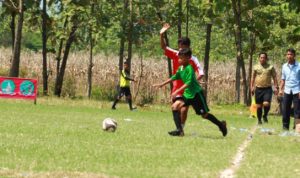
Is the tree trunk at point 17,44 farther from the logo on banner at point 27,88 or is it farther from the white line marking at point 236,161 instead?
the white line marking at point 236,161

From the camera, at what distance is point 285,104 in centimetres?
1594

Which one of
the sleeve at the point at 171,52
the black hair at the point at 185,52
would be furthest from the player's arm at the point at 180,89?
the sleeve at the point at 171,52

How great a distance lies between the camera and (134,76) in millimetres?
39875

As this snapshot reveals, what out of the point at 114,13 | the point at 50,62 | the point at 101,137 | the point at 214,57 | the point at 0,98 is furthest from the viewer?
the point at 214,57

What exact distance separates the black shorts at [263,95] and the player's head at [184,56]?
5.69 m

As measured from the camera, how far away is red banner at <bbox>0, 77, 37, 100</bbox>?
25141mm

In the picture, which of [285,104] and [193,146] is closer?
[193,146]

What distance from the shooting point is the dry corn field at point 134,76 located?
36.3m

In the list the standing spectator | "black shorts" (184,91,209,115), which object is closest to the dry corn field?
the standing spectator

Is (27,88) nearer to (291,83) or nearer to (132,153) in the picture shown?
(291,83)

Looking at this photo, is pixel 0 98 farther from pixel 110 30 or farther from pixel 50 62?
pixel 50 62

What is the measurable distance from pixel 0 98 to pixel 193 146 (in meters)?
16.4

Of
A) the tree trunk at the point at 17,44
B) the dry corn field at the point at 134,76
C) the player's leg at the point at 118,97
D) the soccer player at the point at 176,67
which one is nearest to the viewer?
the soccer player at the point at 176,67

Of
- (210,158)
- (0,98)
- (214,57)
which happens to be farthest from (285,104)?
(214,57)
